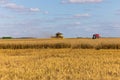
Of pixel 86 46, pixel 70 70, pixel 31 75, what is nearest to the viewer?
pixel 31 75

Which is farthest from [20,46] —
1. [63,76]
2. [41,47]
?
[63,76]

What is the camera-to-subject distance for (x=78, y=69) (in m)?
15.5

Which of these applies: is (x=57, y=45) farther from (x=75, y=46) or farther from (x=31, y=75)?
(x=31, y=75)

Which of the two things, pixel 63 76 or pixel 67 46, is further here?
pixel 67 46

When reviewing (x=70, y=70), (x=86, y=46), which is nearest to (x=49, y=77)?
(x=70, y=70)

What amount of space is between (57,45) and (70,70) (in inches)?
941

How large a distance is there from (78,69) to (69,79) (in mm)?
2941

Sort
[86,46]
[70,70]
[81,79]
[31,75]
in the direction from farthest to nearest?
[86,46], [70,70], [31,75], [81,79]

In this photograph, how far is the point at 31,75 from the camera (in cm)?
1352

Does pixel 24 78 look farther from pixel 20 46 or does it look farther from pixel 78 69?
pixel 20 46

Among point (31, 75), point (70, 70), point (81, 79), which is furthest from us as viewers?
point (70, 70)

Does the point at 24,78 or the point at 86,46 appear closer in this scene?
the point at 24,78

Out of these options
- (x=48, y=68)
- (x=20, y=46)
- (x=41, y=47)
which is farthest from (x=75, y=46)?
(x=48, y=68)

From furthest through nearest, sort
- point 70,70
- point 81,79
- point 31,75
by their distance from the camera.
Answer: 1. point 70,70
2. point 31,75
3. point 81,79
